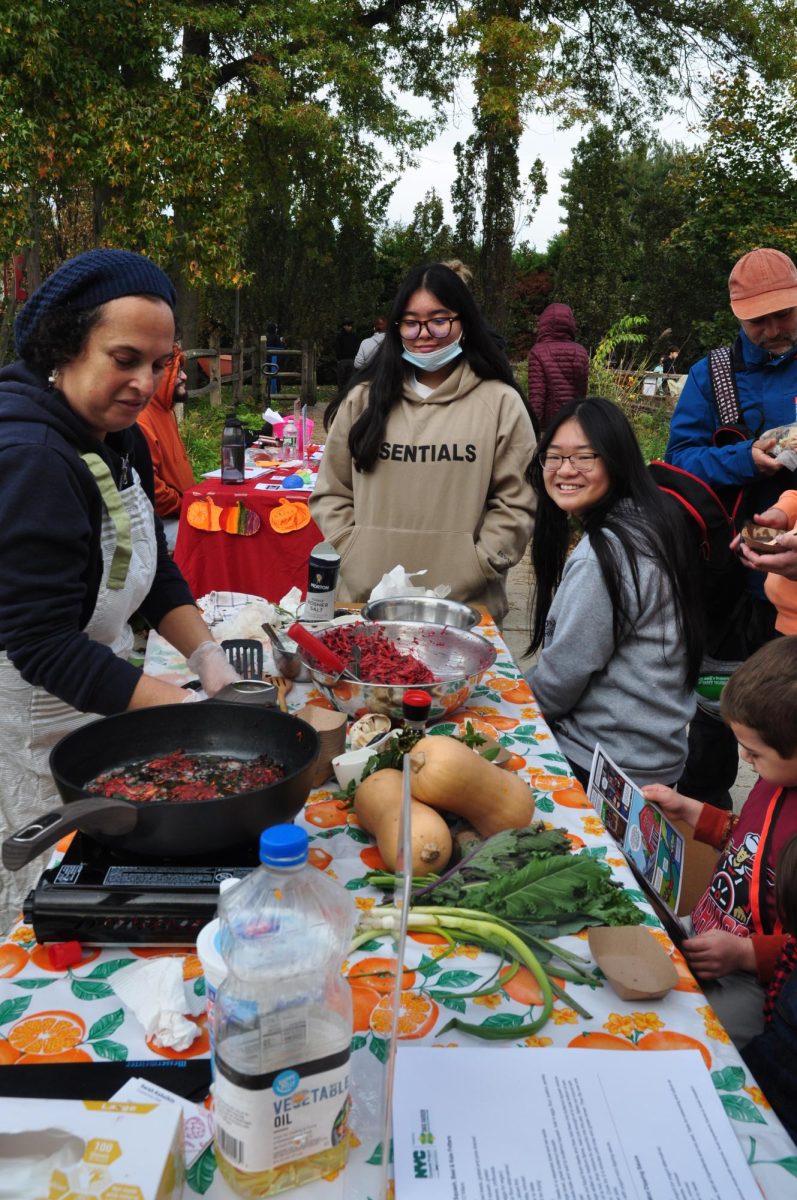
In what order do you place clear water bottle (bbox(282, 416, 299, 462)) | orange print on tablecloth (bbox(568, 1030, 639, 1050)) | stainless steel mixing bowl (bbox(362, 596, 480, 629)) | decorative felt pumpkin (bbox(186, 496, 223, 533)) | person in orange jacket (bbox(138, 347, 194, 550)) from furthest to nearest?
clear water bottle (bbox(282, 416, 299, 462)), person in orange jacket (bbox(138, 347, 194, 550)), decorative felt pumpkin (bbox(186, 496, 223, 533)), stainless steel mixing bowl (bbox(362, 596, 480, 629)), orange print on tablecloth (bbox(568, 1030, 639, 1050))

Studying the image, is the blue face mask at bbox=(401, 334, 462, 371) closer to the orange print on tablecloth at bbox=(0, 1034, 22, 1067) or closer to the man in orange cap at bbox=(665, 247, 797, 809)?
the man in orange cap at bbox=(665, 247, 797, 809)

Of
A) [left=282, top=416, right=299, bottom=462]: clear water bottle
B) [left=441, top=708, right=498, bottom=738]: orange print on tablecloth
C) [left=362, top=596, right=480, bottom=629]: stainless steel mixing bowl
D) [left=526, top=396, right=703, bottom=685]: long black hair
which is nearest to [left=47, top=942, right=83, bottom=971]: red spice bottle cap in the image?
[left=441, top=708, right=498, bottom=738]: orange print on tablecloth

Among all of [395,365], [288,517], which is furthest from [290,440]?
[395,365]

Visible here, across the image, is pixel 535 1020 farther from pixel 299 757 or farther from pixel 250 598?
pixel 250 598

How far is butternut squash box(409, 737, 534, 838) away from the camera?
1507mm

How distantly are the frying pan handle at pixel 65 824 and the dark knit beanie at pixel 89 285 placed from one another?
1.07 meters

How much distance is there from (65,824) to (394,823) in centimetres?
58

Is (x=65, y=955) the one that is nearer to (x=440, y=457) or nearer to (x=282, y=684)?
(x=282, y=684)

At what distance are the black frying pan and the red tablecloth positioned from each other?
10.9ft

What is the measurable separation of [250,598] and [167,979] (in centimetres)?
189

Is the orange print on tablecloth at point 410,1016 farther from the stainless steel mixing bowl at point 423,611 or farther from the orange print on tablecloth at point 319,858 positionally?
the stainless steel mixing bowl at point 423,611

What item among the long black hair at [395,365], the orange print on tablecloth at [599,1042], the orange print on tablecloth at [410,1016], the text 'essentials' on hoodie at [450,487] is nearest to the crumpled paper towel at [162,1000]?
the orange print on tablecloth at [410,1016]

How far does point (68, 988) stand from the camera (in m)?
1.18

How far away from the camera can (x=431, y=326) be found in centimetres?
313
